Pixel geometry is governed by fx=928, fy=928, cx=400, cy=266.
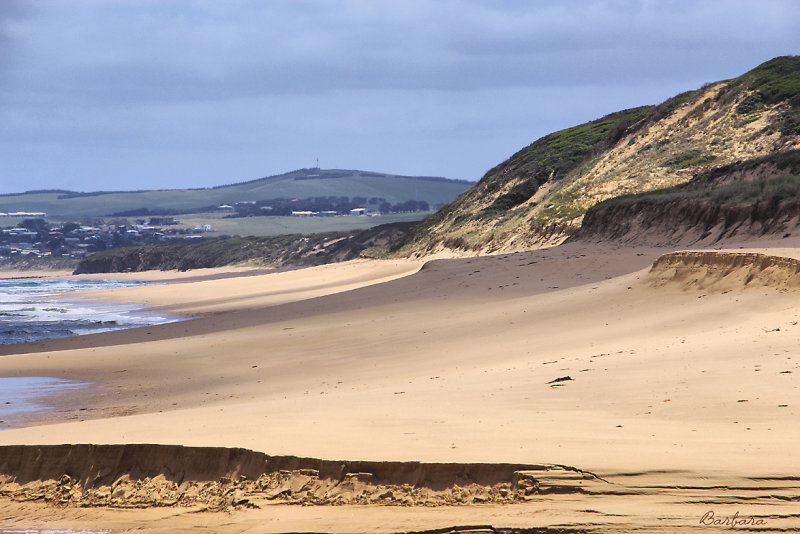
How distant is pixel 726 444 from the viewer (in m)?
6.93

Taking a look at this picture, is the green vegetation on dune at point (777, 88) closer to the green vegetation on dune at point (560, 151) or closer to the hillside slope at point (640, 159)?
the hillside slope at point (640, 159)

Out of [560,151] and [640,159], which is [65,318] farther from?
[560,151]

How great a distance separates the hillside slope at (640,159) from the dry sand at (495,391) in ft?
56.1

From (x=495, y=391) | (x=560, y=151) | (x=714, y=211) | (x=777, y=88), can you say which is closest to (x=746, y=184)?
(x=714, y=211)

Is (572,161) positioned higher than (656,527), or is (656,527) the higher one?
(572,161)

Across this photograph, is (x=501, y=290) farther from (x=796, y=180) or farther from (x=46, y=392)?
(x=46, y=392)

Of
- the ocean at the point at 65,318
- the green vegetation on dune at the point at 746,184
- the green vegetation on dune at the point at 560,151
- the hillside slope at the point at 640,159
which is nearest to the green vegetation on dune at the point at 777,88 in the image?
the hillside slope at the point at 640,159

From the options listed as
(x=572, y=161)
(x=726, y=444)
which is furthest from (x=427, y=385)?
(x=572, y=161)

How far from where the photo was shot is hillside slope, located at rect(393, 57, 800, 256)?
38.1 metres

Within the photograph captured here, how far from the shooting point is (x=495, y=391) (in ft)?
33.6

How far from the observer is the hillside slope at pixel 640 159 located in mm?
38125

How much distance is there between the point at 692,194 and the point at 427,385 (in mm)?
18763

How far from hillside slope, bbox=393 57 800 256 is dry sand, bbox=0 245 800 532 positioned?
17.1 metres

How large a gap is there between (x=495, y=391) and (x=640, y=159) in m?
35.5
